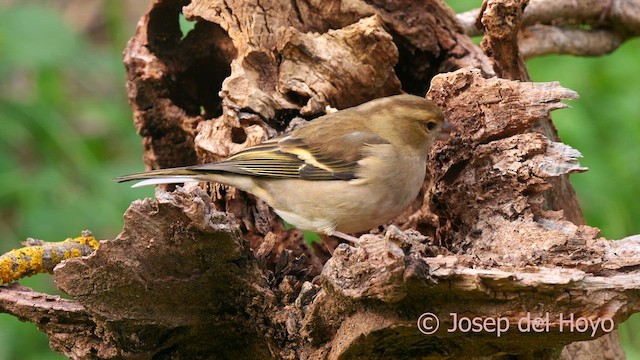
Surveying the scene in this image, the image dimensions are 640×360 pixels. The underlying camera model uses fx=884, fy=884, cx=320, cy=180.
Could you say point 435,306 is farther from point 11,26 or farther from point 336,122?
point 11,26

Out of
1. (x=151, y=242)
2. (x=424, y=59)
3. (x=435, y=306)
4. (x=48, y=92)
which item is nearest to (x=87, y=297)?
(x=151, y=242)

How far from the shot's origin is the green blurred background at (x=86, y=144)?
5.70 meters

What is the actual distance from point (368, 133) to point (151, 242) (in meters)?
1.66

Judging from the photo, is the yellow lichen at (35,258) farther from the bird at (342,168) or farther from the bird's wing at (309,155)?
the bird's wing at (309,155)

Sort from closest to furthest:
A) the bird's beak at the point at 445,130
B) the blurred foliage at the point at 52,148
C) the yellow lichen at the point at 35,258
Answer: the yellow lichen at the point at 35,258
the bird's beak at the point at 445,130
the blurred foliage at the point at 52,148

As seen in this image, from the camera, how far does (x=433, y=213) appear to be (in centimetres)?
452

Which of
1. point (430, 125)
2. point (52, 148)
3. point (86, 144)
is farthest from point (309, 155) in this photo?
point (86, 144)

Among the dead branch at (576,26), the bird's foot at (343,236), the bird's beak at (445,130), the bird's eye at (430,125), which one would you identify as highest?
the dead branch at (576,26)

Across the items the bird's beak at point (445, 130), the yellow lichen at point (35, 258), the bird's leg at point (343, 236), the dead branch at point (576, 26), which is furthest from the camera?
the dead branch at point (576, 26)

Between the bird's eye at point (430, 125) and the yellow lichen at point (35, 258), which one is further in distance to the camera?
the bird's eye at point (430, 125)

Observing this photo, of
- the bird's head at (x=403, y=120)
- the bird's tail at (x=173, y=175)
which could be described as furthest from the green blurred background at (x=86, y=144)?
the bird's head at (x=403, y=120)

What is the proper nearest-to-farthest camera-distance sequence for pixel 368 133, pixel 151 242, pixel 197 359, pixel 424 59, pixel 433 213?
pixel 151 242 < pixel 197 359 < pixel 433 213 < pixel 368 133 < pixel 424 59

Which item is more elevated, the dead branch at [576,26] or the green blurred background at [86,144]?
the dead branch at [576,26]

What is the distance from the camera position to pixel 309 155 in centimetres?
476
